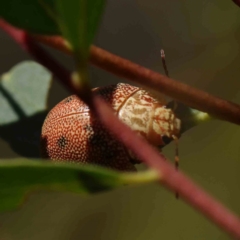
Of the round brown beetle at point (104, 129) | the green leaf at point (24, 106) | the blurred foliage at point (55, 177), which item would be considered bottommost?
the green leaf at point (24, 106)

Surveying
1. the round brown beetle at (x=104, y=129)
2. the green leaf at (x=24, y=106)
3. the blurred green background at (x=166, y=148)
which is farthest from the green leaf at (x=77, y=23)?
the blurred green background at (x=166, y=148)

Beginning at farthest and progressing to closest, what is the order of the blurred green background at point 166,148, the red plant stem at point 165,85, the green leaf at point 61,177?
the blurred green background at point 166,148, the red plant stem at point 165,85, the green leaf at point 61,177

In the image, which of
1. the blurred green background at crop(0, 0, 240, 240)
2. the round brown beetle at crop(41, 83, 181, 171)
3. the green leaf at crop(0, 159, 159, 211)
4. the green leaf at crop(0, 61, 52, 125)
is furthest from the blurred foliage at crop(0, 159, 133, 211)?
the blurred green background at crop(0, 0, 240, 240)

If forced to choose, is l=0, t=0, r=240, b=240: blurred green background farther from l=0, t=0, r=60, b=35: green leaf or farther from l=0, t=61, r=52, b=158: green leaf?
l=0, t=0, r=60, b=35: green leaf

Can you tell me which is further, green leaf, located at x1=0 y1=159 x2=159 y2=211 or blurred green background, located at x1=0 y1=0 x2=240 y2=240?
blurred green background, located at x1=0 y1=0 x2=240 y2=240

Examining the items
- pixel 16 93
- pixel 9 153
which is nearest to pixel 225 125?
pixel 9 153

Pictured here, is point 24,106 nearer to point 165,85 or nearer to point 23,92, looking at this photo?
point 23,92

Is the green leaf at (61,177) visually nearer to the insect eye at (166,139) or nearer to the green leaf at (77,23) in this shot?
the green leaf at (77,23)

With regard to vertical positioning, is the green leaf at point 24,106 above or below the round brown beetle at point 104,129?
below
